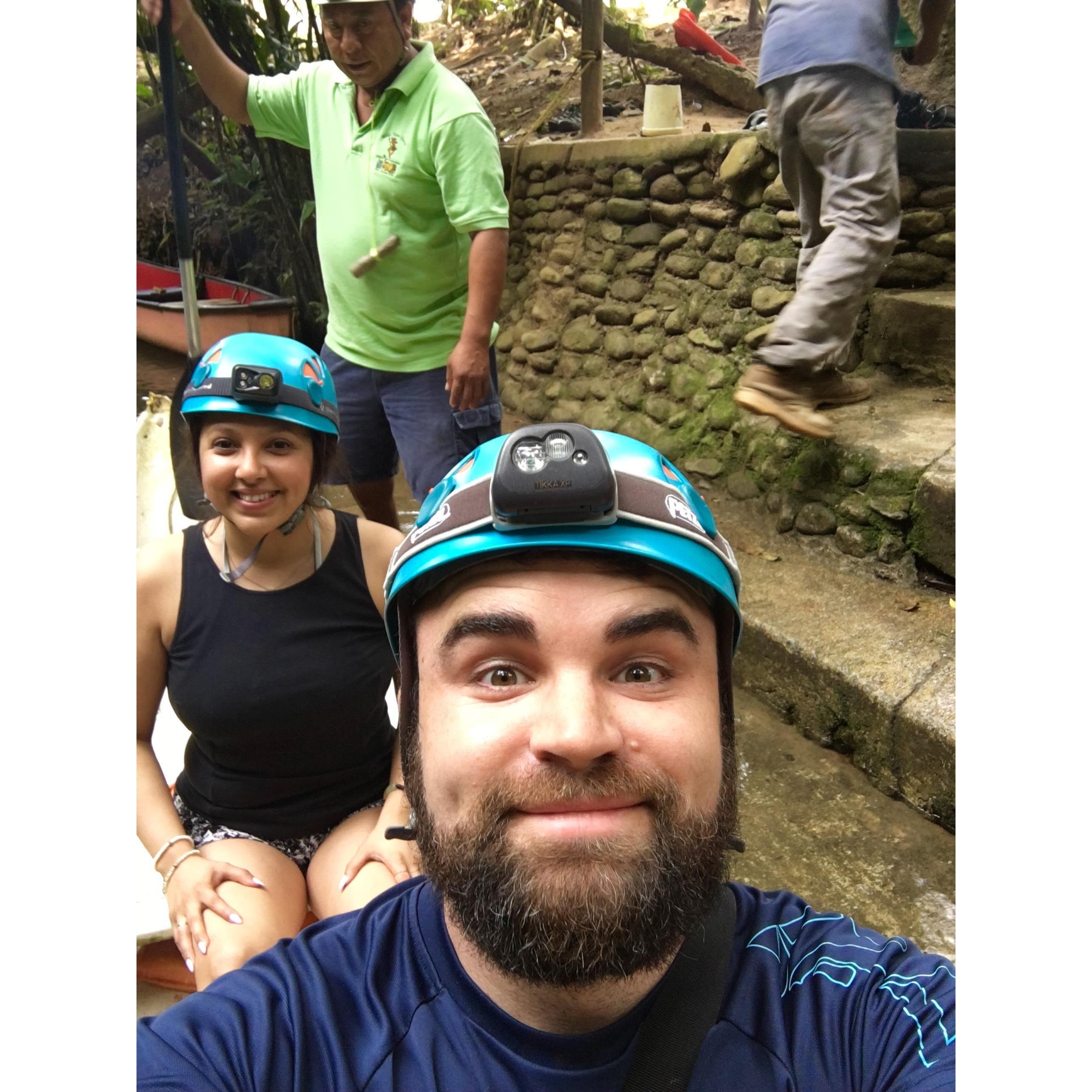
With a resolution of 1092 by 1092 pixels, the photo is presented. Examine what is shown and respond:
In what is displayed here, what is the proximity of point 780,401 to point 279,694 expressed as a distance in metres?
2.05

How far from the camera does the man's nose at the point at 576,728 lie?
0.90 m

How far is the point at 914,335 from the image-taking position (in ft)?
11.5

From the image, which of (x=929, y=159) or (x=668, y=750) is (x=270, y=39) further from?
(x=668, y=750)

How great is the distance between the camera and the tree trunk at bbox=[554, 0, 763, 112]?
201 inches

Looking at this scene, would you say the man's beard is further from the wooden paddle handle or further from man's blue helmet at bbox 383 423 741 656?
the wooden paddle handle

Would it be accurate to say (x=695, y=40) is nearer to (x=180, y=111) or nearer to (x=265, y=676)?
(x=180, y=111)

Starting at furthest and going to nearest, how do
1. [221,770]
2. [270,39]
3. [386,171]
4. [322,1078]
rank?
[270,39] → [386,171] → [221,770] → [322,1078]

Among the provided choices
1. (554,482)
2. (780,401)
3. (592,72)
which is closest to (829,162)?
(780,401)

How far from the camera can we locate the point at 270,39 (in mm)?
4141

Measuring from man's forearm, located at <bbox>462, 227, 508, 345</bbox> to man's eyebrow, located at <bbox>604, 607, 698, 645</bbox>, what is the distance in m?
1.60

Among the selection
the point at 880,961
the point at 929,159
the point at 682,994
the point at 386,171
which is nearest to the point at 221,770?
the point at 682,994

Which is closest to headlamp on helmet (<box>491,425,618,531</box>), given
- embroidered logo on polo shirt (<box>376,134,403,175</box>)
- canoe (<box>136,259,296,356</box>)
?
canoe (<box>136,259,296,356</box>)

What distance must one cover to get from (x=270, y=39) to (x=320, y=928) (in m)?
4.15

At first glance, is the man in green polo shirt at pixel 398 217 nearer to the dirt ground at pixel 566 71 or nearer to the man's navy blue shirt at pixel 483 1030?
the man's navy blue shirt at pixel 483 1030
